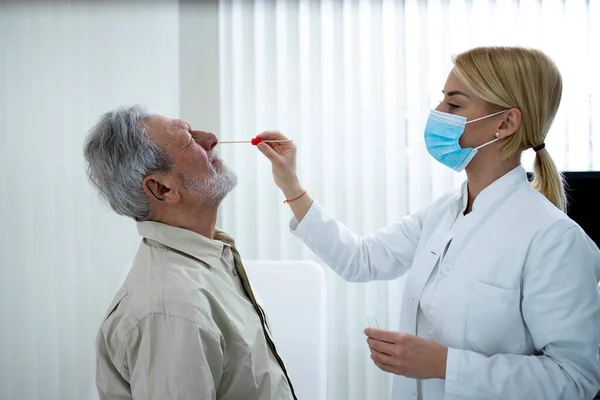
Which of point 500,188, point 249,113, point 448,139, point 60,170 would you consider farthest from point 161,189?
point 60,170

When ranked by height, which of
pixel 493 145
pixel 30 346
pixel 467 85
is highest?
pixel 467 85

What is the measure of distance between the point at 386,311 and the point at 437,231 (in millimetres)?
1265

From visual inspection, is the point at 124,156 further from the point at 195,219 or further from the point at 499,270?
the point at 499,270

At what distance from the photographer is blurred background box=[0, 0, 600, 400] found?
2.72 meters

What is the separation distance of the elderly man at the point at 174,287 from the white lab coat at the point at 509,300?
1.39 ft

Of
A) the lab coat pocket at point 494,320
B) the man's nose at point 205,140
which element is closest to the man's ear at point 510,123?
the lab coat pocket at point 494,320

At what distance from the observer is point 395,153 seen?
2.75 metres

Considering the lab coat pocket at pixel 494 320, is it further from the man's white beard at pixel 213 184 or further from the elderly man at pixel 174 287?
the man's white beard at pixel 213 184

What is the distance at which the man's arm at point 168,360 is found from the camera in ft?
3.72

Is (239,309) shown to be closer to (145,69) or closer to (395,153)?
(395,153)

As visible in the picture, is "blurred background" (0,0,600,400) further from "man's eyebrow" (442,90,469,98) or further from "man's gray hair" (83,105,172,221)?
"man's gray hair" (83,105,172,221)

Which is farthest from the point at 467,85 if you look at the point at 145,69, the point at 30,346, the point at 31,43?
the point at 30,346

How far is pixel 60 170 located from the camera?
9.11ft

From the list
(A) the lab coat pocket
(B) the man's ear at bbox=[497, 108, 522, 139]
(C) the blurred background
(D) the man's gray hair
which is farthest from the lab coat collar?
(C) the blurred background
